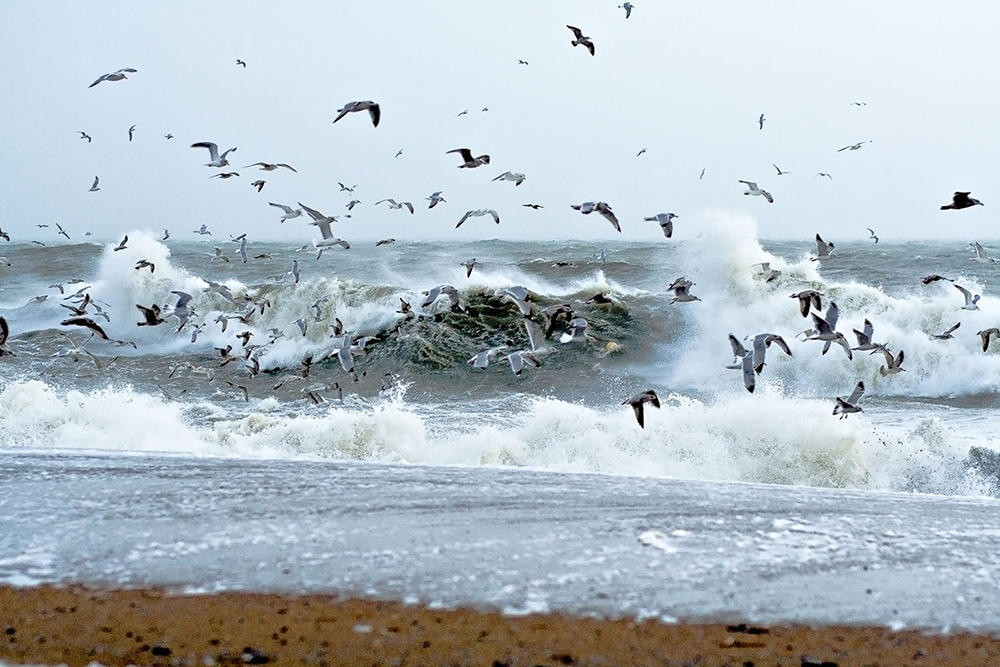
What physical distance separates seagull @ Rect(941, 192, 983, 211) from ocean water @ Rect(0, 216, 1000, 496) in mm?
3318

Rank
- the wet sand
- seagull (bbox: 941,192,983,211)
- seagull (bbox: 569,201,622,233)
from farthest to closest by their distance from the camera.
→ seagull (bbox: 569,201,622,233) → seagull (bbox: 941,192,983,211) → the wet sand

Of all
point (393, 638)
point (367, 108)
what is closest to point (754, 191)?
point (367, 108)

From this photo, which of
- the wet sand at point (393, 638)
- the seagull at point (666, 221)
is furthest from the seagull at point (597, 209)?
the wet sand at point (393, 638)

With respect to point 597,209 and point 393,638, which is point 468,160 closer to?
point 597,209

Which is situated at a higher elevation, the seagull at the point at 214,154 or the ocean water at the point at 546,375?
the seagull at the point at 214,154

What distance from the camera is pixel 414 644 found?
450 centimetres

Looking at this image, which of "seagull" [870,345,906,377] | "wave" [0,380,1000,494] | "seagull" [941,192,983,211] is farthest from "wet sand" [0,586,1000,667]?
"seagull" [870,345,906,377]

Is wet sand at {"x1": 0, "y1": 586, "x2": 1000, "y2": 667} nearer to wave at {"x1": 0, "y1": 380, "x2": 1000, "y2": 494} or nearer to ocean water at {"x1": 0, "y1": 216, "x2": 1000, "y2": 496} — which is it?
ocean water at {"x1": 0, "y1": 216, "x2": 1000, "y2": 496}

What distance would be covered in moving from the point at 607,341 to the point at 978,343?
633cm

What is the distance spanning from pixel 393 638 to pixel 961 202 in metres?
5.41

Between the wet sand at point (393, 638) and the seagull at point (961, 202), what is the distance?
3.80 m

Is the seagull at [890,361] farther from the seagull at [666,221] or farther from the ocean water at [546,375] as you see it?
the seagull at [666,221]

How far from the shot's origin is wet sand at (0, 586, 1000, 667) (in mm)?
4367

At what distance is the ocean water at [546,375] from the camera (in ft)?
34.8
